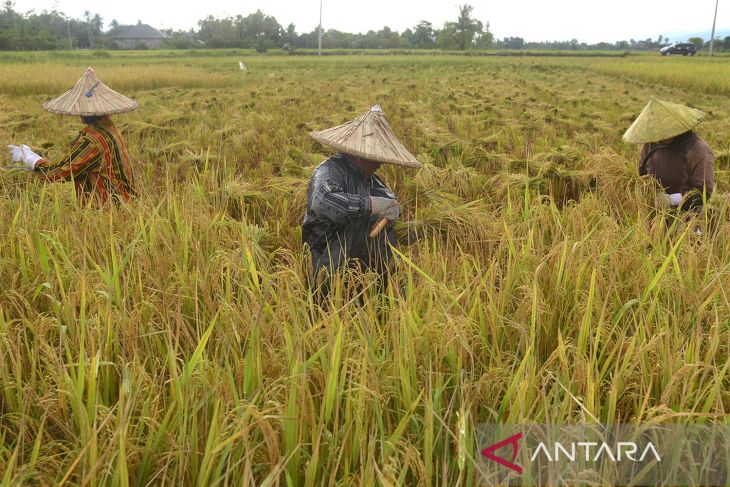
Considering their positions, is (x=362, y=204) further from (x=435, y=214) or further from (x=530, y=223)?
(x=530, y=223)

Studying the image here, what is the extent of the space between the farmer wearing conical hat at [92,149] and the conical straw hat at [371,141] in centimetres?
167

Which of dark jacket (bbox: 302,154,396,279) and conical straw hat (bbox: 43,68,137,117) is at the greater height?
conical straw hat (bbox: 43,68,137,117)

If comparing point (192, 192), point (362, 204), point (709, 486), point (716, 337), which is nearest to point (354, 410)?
point (709, 486)

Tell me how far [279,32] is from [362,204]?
2937 inches

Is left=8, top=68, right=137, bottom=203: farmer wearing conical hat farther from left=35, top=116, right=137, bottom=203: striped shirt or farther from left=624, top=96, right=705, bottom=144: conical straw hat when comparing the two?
left=624, top=96, right=705, bottom=144: conical straw hat

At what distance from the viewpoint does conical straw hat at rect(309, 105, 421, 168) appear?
2.30 meters

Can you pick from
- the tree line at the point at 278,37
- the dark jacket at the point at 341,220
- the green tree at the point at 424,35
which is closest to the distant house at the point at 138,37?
the tree line at the point at 278,37

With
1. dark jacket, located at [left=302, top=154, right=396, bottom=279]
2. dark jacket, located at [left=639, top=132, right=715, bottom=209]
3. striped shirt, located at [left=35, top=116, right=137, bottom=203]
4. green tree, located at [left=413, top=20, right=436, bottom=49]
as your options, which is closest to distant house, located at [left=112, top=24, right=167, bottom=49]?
green tree, located at [left=413, top=20, right=436, bottom=49]

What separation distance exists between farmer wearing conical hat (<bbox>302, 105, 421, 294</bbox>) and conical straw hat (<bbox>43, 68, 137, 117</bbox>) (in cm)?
171

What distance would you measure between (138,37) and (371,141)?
274ft

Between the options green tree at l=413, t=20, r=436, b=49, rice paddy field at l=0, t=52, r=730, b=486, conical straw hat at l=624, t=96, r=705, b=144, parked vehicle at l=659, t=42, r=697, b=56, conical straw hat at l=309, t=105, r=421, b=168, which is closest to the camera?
rice paddy field at l=0, t=52, r=730, b=486

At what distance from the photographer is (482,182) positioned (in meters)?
3.97

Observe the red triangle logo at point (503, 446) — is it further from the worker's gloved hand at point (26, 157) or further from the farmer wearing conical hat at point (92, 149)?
the worker's gloved hand at point (26, 157)

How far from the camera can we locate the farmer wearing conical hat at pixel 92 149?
3.24 metres
